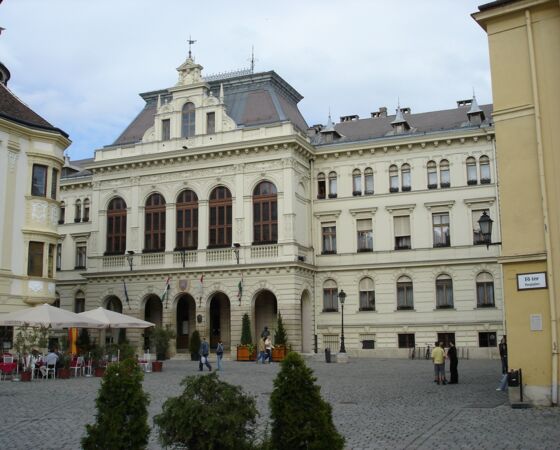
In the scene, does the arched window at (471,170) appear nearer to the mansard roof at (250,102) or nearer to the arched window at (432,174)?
the arched window at (432,174)

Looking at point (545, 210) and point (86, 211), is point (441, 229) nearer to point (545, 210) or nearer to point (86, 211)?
point (545, 210)

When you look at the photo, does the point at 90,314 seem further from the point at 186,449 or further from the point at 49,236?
the point at 186,449

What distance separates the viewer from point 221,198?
45.6 m

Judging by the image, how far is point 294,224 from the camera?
43250 mm

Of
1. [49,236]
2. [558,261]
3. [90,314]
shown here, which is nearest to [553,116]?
[558,261]

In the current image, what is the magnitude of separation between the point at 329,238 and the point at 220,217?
7.52m

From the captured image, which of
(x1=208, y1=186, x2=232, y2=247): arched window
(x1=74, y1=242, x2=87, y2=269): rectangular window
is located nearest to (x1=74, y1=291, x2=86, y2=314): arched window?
(x1=74, y1=242, x2=87, y2=269): rectangular window

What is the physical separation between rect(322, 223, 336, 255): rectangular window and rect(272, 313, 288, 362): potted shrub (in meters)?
6.43

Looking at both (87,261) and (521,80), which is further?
(87,261)

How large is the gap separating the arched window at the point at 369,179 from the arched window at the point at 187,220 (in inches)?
455

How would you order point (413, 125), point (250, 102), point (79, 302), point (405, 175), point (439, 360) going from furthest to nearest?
point (79, 302), point (250, 102), point (413, 125), point (405, 175), point (439, 360)

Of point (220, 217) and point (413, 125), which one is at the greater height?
point (413, 125)

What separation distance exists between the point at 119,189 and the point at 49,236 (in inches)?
577

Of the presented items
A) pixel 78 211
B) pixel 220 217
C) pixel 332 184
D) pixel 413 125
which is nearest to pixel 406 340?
pixel 332 184
